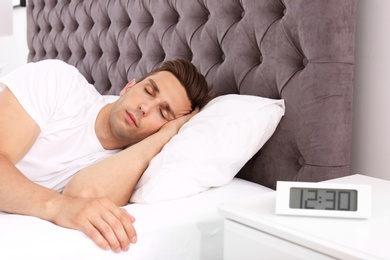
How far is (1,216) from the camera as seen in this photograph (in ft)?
3.53

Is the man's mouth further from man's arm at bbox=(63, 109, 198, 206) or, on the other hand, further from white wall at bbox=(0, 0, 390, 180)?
white wall at bbox=(0, 0, 390, 180)

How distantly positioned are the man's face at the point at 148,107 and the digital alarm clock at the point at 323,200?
0.64 m

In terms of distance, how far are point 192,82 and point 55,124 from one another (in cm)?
40

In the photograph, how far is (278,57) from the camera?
1354 mm

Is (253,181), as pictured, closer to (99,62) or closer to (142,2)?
(142,2)

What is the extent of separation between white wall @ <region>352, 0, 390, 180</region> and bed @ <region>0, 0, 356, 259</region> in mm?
74

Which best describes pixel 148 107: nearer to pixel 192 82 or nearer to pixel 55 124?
pixel 192 82

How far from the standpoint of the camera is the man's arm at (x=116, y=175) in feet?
3.94

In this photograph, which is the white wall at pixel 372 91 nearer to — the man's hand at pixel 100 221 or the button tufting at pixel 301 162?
the button tufting at pixel 301 162

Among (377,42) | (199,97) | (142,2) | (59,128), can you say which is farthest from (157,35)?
(377,42)

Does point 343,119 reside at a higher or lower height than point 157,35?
lower

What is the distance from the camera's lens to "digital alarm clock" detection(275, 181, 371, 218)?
2.78 feet

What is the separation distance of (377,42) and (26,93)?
90 cm

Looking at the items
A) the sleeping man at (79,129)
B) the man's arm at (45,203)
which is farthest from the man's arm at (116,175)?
the man's arm at (45,203)
